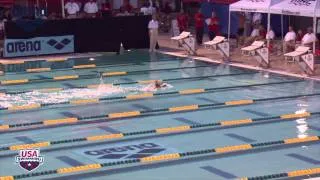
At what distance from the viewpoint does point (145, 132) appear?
393 inches

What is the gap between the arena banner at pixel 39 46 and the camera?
1884 centimetres

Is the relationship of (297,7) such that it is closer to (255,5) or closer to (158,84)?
(255,5)

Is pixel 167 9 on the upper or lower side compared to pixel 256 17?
upper

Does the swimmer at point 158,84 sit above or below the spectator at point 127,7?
below

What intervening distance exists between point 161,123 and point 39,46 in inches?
373

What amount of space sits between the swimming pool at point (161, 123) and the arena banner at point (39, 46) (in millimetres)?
2553

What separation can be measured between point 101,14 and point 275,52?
7.80 meters

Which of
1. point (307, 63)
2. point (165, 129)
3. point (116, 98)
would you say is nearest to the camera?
point (165, 129)

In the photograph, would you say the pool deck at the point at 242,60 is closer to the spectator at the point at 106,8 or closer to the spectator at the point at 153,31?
the spectator at the point at 153,31

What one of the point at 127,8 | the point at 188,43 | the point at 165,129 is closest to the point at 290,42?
the point at 188,43

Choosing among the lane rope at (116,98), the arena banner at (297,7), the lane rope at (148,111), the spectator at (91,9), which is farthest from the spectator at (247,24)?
the lane rope at (148,111)

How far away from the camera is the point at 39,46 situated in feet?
63.0

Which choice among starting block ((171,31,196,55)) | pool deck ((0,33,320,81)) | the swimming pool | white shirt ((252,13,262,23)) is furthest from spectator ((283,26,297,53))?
white shirt ((252,13,262,23))

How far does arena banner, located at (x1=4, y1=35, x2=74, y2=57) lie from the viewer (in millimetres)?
18844
